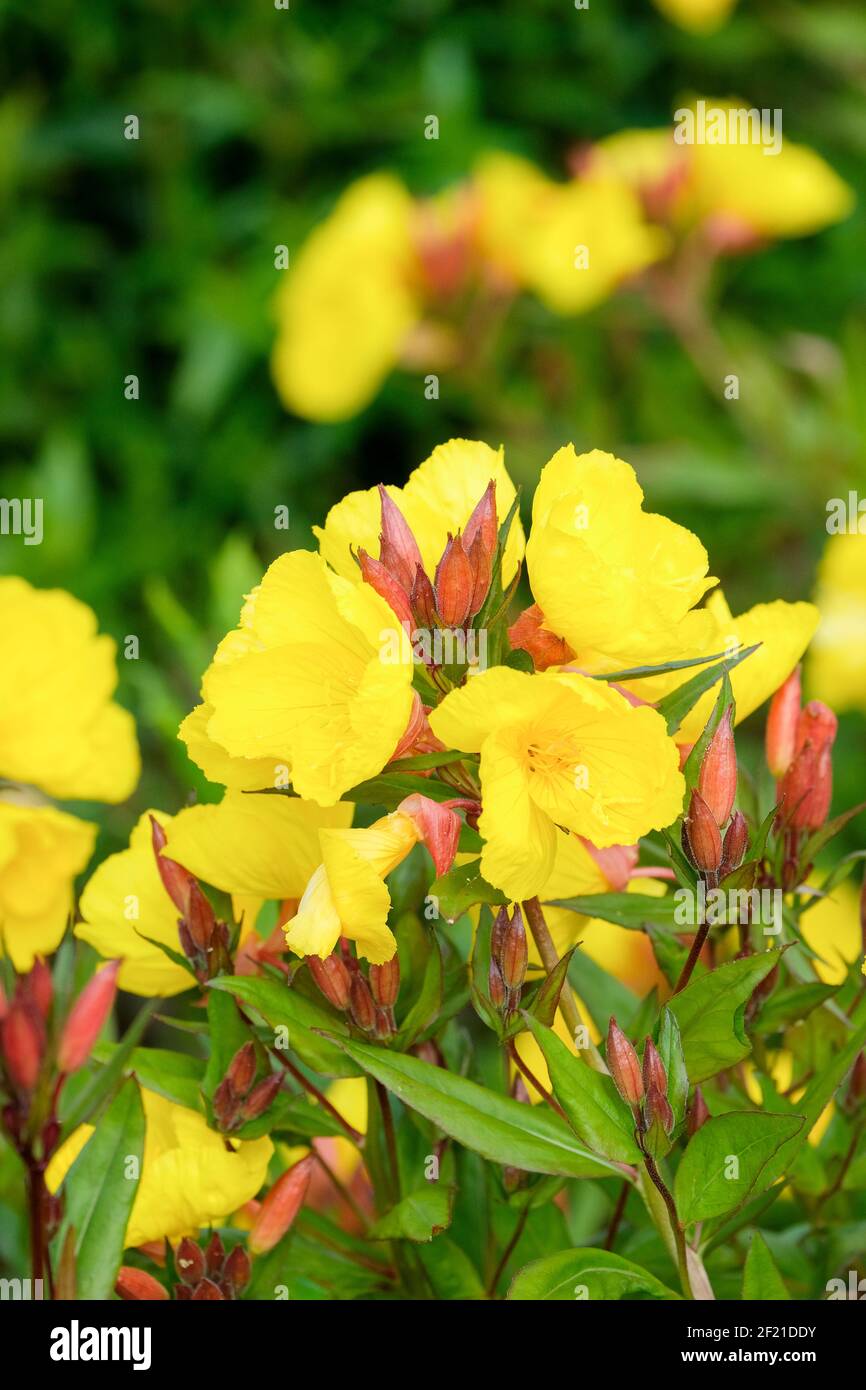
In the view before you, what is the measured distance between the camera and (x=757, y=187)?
149 cm

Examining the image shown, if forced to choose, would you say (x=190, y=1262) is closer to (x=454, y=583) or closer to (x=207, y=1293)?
(x=207, y=1293)

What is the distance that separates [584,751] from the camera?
429 mm

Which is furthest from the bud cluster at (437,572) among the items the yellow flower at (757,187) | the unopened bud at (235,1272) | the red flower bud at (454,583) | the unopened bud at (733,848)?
the yellow flower at (757,187)

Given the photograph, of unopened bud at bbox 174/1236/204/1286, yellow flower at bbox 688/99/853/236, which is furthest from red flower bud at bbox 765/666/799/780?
yellow flower at bbox 688/99/853/236

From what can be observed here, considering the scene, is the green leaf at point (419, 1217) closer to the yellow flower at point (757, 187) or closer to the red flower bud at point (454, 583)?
the red flower bud at point (454, 583)

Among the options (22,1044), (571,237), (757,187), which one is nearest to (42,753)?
(22,1044)

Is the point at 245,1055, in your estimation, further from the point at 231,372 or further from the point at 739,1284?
the point at 231,372

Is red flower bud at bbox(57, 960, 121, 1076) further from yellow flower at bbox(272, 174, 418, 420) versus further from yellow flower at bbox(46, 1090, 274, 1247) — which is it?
yellow flower at bbox(272, 174, 418, 420)

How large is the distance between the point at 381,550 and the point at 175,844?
0.12m

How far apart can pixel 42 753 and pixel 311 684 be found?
0.45 ft

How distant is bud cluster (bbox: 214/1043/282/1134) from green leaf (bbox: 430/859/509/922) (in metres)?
0.10

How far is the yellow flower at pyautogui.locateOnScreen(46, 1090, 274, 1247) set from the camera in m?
0.47

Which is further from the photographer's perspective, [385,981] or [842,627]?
[842,627]

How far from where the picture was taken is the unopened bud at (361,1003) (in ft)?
1.52
